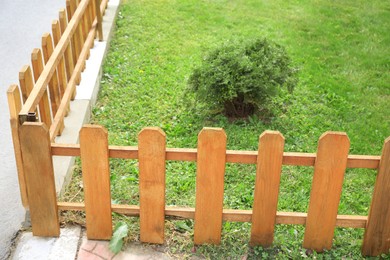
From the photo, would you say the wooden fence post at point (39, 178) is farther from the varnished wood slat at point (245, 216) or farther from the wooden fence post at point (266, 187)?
the wooden fence post at point (266, 187)

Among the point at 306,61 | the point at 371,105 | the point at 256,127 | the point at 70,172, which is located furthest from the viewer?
the point at 306,61

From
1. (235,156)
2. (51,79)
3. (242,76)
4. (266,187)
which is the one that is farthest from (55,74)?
(266,187)

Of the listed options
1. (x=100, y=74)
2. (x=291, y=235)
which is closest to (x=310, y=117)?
(x=291, y=235)

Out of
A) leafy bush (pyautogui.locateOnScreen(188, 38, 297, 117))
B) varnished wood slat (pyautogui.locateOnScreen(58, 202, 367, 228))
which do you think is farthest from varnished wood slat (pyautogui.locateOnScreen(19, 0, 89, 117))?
leafy bush (pyautogui.locateOnScreen(188, 38, 297, 117))

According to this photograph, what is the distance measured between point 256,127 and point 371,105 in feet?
5.09

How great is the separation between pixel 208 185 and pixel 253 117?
2.20 meters

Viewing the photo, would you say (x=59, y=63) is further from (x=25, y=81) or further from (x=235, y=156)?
(x=235, y=156)

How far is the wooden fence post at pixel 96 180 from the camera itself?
12.6ft

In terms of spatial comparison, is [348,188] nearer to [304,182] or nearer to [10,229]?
[304,182]

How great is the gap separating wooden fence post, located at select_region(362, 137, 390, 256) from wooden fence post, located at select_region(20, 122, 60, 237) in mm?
2251

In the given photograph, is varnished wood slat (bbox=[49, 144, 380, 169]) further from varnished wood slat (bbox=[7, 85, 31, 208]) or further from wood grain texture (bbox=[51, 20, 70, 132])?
wood grain texture (bbox=[51, 20, 70, 132])

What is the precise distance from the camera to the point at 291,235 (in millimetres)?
4410

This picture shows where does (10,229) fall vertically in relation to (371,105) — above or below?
below

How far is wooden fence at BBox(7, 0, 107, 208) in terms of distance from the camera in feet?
13.6
